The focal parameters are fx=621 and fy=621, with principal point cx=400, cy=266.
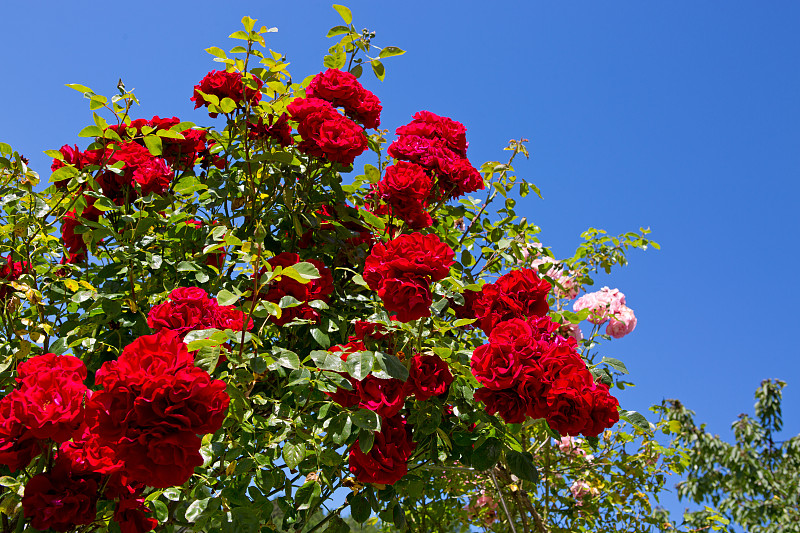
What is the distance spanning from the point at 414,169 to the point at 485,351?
83cm

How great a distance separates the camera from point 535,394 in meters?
1.65

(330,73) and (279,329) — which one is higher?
(330,73)

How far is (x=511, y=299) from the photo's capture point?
6.66 feet

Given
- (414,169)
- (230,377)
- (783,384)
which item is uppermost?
(783,384)

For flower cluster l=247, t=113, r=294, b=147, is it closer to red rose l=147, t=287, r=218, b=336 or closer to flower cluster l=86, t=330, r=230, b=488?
red rose l=147, t=287, r=218, b=336

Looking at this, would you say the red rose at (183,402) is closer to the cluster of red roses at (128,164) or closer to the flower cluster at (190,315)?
the flower cluster at (190,315)

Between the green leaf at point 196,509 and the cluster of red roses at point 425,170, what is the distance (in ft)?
3.76

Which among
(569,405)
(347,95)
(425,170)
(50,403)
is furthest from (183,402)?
(347,95)

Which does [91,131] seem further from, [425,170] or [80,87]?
[425,170]

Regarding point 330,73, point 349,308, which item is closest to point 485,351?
point 349,308

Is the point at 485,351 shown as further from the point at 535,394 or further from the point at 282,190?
the point at 282,190

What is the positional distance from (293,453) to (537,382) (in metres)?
0.71

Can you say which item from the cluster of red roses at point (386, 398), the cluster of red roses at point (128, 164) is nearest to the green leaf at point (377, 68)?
the cluster of red roses at point (128, 164)

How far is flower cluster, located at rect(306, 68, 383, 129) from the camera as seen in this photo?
2.46 m
